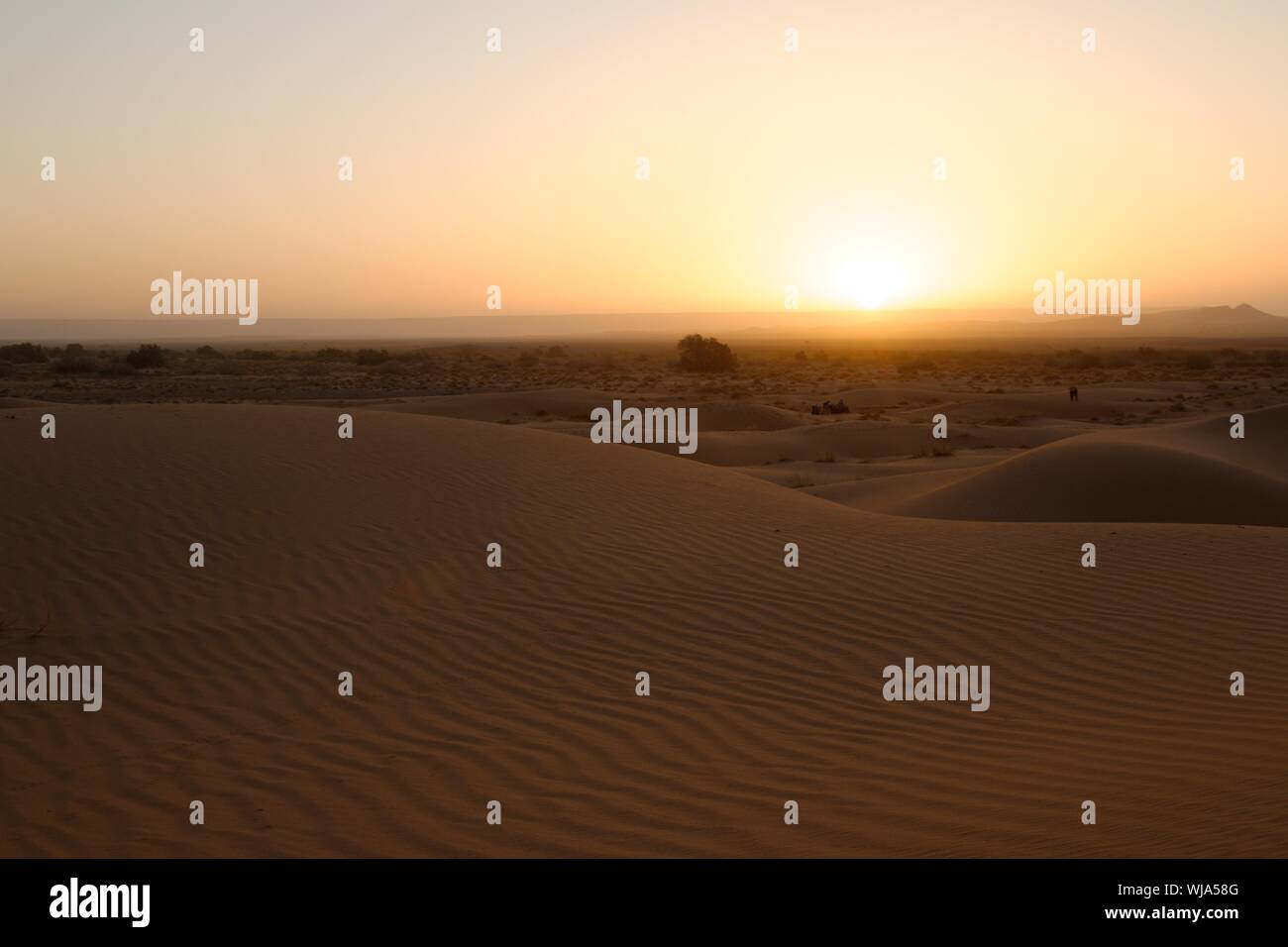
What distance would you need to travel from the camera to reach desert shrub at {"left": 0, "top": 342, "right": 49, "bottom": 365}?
62.0 metres

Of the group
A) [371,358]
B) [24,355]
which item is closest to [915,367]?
[371,358]

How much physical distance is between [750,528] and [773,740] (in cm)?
591

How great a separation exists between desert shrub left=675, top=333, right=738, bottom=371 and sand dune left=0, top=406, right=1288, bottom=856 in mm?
49424

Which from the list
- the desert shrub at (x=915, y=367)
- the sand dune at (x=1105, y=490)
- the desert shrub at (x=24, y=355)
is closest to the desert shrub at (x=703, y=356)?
the desert shrub at (x=915, y=367)

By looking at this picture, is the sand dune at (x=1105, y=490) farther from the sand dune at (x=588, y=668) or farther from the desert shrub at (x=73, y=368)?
the desert shrub at (x=73, y=368)

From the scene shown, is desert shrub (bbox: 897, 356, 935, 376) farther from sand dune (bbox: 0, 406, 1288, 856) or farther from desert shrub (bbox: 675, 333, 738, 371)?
sand dune (bbox: 0, 406, 1288, 856)

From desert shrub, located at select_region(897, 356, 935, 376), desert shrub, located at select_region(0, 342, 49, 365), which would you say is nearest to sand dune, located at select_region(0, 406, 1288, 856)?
desert shrub, located at select_region(897, 356, 935, 376)

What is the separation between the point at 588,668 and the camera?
294 inches

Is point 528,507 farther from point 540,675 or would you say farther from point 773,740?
point 773,740

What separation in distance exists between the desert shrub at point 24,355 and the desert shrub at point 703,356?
37750mm

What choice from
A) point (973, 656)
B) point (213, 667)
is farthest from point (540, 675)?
point (973, 656)

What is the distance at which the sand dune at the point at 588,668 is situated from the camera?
507 centimetres
